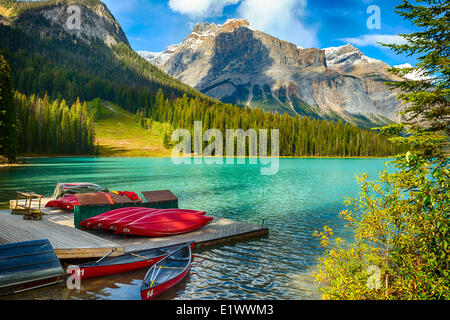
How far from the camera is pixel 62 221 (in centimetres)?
2036

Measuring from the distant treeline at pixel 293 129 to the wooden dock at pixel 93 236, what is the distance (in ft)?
417

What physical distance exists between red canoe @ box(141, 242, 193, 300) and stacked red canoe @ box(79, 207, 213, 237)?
3.93 meters

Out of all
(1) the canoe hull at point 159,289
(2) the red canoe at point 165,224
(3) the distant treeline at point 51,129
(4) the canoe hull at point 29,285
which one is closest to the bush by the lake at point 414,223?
(1) the canoe hull at point 159,289

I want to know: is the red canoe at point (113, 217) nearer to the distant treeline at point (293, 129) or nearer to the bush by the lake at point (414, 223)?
the bush by the lake at point (414, 223)

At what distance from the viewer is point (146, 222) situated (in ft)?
57.6

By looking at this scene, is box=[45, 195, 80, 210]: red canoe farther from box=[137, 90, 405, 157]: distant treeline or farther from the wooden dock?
box=[137, 90, 405, 157]: distant treeline

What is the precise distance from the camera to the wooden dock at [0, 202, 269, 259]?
45.1ft

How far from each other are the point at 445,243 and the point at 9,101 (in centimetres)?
7604

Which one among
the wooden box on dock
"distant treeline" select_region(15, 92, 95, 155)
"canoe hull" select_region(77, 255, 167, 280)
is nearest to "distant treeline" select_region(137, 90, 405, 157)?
"distant treeline" select_region(15, 92, 95, 155)

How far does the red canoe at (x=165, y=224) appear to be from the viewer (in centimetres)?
1708

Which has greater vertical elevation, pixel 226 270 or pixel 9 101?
pixel 9 101

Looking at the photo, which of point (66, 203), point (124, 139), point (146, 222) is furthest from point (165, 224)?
point (124, 139)
